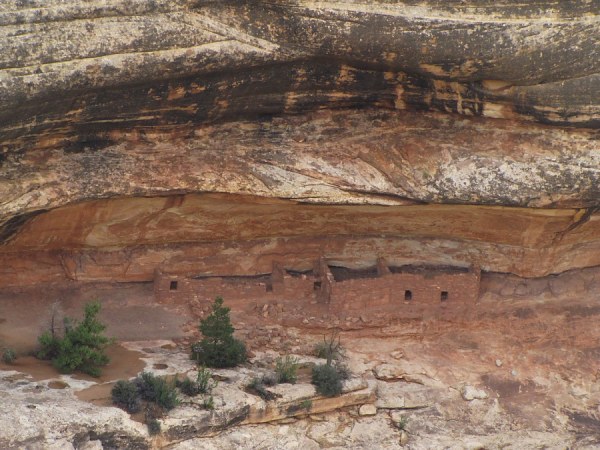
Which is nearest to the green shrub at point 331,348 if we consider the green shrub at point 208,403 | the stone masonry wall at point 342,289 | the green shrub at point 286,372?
the stone masonry wall at point 342,289

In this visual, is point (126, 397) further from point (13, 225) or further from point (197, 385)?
point (13, 225)

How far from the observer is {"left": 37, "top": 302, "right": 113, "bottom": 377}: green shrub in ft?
47.5

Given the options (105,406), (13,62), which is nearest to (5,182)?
(13,62)

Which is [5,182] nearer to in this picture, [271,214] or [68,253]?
[68,253]

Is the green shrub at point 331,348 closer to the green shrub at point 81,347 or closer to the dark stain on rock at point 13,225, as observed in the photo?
the green shrub at point 81,347

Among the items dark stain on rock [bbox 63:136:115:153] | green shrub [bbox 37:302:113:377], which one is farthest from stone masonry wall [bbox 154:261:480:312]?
dark stain on rock [bbox 63:136:115:153]

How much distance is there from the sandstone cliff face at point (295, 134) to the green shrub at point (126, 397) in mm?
2489

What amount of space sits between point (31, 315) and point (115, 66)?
5.19 metres

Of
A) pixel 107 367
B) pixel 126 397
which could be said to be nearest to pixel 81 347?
pixel 107 367

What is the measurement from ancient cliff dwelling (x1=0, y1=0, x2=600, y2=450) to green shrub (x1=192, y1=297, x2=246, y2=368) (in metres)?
0.05

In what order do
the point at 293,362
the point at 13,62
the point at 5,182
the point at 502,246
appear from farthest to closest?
1. the point at 502,246
2. the point at 293,362
3. the point at 5,182
4. the point at 13,62

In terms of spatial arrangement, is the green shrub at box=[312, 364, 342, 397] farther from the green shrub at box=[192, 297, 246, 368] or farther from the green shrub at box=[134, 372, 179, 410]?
the green shrub at box=[134, 372, 179, 410]

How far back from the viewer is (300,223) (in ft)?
55.0

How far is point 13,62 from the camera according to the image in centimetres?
1191
